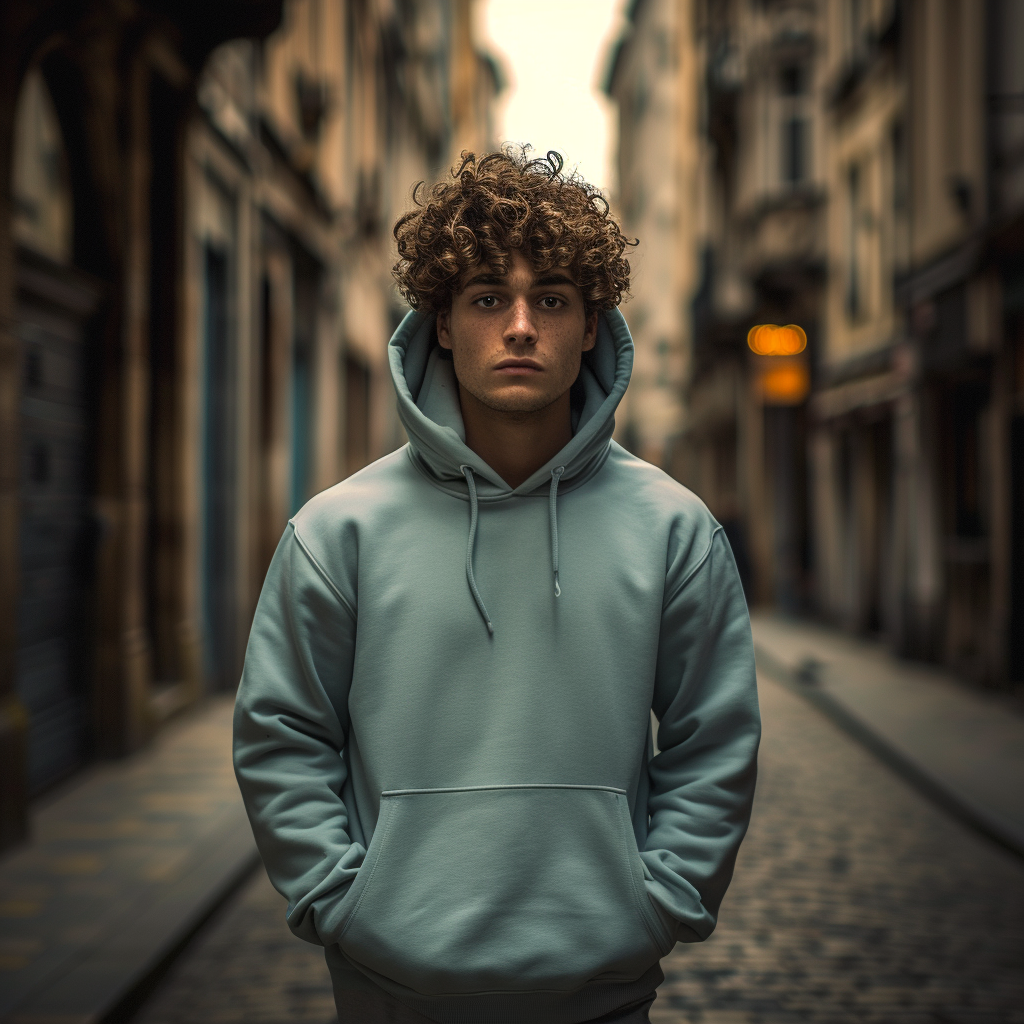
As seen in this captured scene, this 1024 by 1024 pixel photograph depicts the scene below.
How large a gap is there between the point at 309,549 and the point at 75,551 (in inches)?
262

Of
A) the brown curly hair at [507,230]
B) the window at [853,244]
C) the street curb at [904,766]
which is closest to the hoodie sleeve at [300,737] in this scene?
the brown curly hair at [507,230]

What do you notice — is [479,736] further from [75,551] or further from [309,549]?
[75,551]

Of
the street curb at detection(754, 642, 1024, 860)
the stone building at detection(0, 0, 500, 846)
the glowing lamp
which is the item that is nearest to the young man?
the stone building at detection(0, 0, 500, 846)

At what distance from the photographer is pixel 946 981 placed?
14.4ft

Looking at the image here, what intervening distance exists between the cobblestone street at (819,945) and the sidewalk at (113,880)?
155mm

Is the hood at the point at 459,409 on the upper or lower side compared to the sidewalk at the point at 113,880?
upper

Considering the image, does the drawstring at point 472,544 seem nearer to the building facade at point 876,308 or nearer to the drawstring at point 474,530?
the drawstring at point 474,530

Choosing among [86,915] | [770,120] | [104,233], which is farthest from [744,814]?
[770,120]

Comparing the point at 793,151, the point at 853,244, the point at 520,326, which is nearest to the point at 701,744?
the point at 520,326

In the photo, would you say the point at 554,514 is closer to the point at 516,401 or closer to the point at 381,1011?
the point at 516,401

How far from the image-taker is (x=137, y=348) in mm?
8805

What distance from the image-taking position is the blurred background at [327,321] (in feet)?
25.3

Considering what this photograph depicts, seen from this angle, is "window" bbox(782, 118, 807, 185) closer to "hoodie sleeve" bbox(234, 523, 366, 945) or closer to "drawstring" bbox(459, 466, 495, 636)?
"drawstring" bbox(459, 466, 495, 636)

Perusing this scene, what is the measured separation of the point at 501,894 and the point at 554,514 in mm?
598
